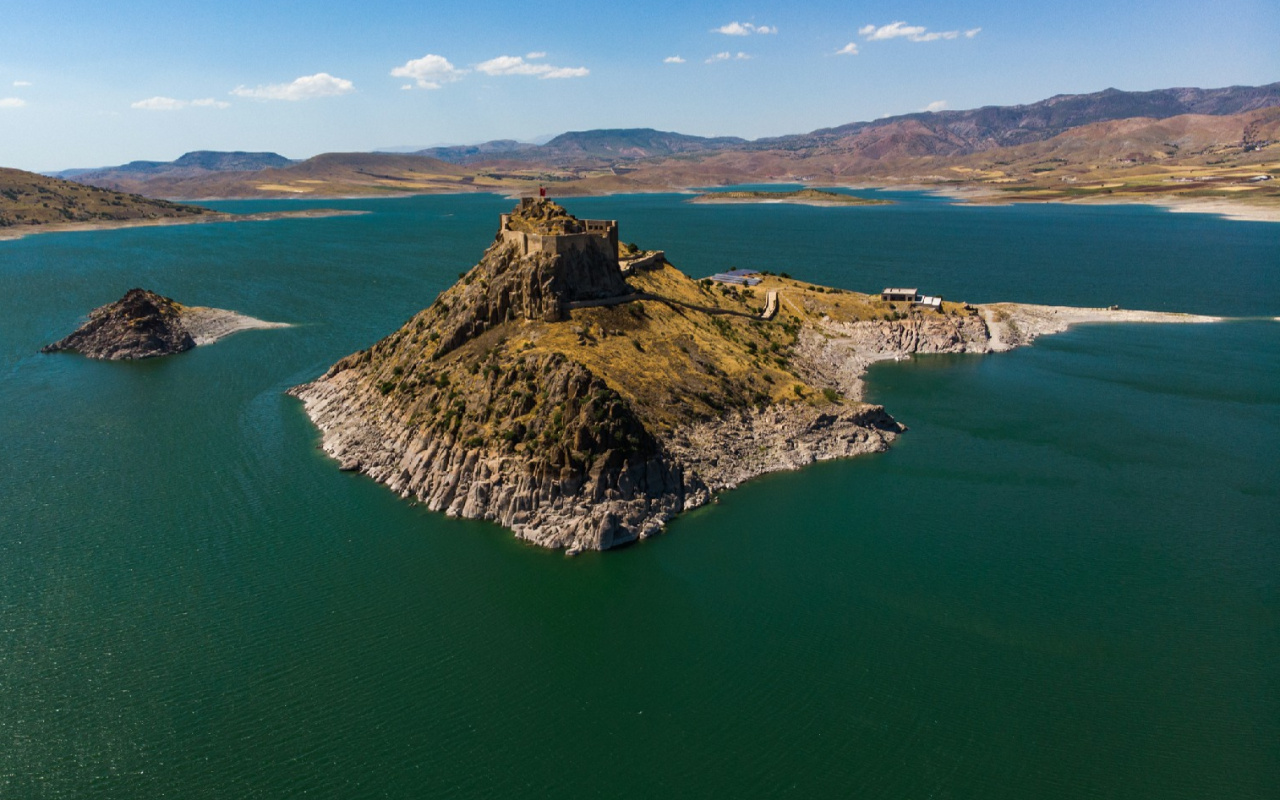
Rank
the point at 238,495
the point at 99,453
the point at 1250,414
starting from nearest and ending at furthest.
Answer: the point at 238,495, the point at 99,453, the point at 1250,414

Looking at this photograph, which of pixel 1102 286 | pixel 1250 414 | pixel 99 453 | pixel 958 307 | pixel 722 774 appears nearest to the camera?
pixel 722 774

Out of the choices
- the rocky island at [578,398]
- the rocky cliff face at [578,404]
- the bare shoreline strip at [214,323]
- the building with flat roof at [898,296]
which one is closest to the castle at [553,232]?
the rocky island at [578,398]

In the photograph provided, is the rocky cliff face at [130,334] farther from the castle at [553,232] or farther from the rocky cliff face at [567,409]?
the castle at [553,232]

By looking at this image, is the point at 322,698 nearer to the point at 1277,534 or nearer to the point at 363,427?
A: the point at 363,427

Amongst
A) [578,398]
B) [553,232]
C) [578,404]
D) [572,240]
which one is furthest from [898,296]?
[578,404]

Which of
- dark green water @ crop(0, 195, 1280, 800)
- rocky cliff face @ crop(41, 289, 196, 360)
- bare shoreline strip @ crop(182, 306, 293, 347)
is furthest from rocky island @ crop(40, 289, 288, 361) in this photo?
dark green water @ crop(0, 195, 1280, 800)

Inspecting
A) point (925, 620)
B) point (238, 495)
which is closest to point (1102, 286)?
point (925, 620)
